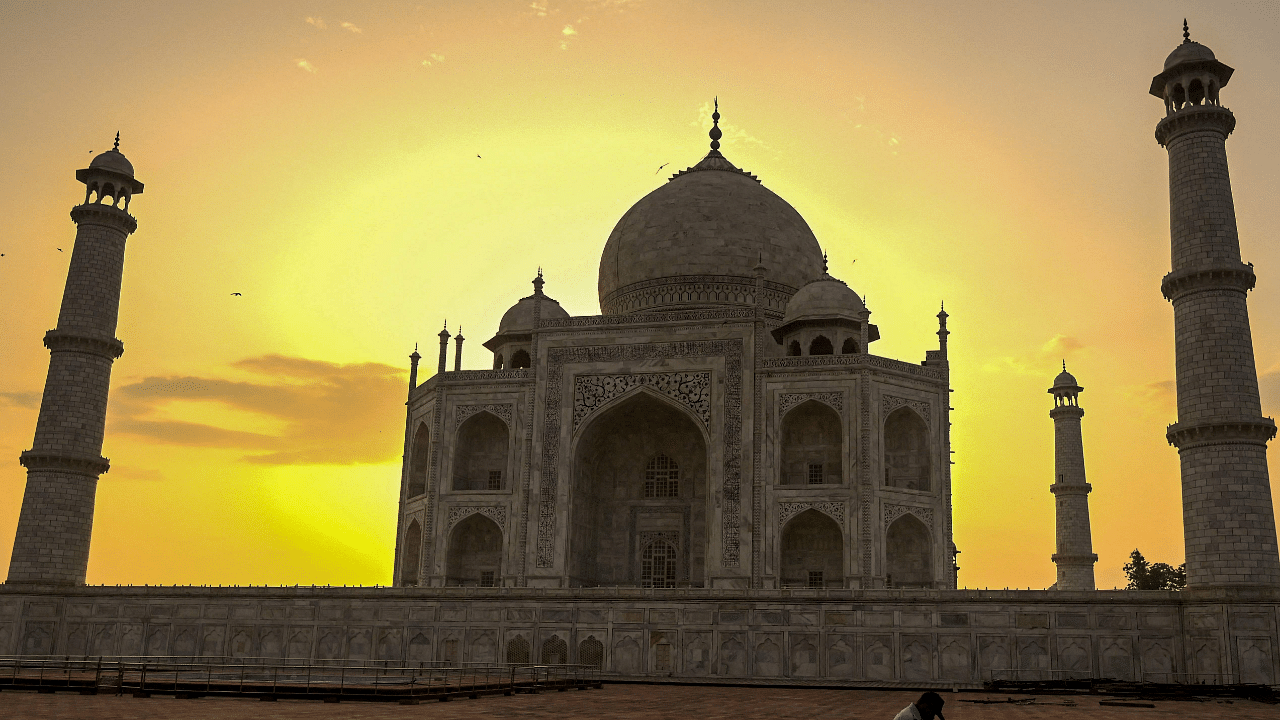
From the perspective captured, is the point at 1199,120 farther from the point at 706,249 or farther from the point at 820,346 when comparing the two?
the point at 706,249

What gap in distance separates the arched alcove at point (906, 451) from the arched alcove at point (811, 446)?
133cm

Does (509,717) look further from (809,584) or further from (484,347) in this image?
(484,347)

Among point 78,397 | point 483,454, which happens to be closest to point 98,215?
point 78,397

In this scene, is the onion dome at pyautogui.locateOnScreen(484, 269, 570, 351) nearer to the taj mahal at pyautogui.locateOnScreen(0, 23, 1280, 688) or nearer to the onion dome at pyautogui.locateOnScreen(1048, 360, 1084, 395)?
the taj mahal at pyautogui.locateOnScreen(0, 23, 1280, 688)

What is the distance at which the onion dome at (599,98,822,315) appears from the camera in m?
34.7

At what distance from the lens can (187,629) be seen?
80.9 ft

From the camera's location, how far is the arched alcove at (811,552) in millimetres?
28438

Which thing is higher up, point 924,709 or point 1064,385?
point 1064,385

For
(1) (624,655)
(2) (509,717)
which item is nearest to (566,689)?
(1) (624,655)

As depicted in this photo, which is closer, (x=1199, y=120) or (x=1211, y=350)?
(x=1211, y=350)

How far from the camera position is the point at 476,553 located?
30750mm

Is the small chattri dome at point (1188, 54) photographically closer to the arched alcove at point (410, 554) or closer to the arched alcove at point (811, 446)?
the arched alcove at point (811, 446)

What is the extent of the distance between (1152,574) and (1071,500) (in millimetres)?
23165

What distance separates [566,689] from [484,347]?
18.2 m
